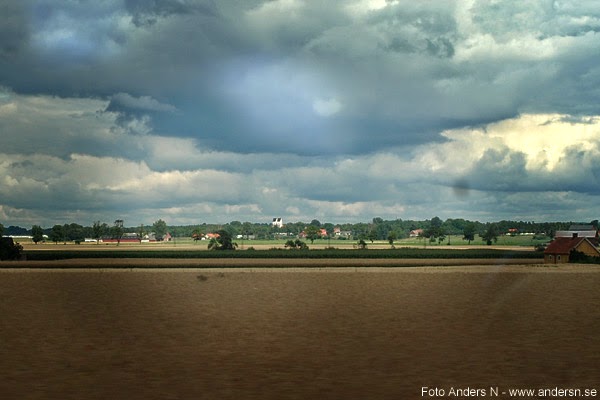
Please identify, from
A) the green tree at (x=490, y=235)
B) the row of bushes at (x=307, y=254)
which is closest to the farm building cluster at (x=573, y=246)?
the row of bushes at (x=307, y=254)

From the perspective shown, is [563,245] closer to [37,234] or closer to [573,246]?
[573,246]

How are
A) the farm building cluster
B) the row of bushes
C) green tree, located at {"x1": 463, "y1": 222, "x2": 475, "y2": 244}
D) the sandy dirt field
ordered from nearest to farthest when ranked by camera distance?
the sandy dirt field
the farm building cluster
the row of bushes
green tree, located at {"x1": 463, "y1": 222, "x2": 475, "y2": 244}

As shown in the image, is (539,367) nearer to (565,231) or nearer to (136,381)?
(136,381)

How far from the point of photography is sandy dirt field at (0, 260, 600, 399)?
50.4 ft

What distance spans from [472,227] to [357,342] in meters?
148

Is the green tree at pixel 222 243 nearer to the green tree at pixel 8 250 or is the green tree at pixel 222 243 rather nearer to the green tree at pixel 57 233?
the green tree at pixel 8 250

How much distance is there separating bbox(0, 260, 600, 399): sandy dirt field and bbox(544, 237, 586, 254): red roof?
205 ft

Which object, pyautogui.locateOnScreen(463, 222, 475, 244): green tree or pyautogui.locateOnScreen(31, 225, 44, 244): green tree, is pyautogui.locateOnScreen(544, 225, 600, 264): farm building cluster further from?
pyautogui.locateOnScreen(31, 225, 44, 244): green tree

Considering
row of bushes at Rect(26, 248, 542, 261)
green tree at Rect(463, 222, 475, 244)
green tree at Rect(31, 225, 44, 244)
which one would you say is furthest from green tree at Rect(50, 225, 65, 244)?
green tree at Rect(463, 222, 475, 244)

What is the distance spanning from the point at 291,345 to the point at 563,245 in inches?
3446

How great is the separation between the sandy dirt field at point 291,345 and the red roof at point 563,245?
6237 cm

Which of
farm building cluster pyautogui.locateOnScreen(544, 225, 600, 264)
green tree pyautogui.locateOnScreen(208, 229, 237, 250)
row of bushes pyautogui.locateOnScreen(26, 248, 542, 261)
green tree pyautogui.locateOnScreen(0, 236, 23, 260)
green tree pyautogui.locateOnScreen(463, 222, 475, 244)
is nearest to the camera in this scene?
farm building cluster pyautogui.locateOnScreen(544, 225, 600, 264)

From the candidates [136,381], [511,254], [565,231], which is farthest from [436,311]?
[511,254]

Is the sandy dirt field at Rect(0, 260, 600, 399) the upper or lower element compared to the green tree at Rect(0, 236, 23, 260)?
lower
